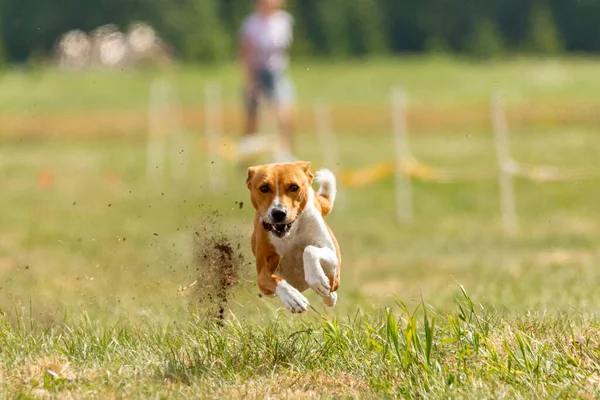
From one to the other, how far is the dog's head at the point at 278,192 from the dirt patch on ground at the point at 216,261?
0.77 metres

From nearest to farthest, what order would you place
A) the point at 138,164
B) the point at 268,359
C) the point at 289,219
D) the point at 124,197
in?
1. the point at 289,219
2. the point at 268,359
3. the point at 124,197
4. the point at 138,164

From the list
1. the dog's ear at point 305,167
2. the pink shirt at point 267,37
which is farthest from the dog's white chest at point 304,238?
the pink shirt at point 267,37

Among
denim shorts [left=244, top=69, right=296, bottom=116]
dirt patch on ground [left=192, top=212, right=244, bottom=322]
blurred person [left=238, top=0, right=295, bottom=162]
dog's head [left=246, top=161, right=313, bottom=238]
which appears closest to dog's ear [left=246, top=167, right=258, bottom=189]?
dog's head [left=246, top=161, right=313, bottom=238]

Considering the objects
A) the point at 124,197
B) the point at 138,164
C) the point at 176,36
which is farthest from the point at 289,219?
the point at 176,36

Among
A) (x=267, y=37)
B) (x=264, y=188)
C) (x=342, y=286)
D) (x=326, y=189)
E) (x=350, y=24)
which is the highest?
(x=350, y=24)

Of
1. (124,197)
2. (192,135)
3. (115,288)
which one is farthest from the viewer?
(192,135)

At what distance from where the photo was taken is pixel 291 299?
15.5 feet

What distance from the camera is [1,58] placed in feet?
187

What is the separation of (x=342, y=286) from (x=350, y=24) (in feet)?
170

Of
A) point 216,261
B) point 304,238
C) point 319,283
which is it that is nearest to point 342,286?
point 216,261

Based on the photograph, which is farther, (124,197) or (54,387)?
(124,197)

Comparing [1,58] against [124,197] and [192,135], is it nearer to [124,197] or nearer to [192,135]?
[192,135]

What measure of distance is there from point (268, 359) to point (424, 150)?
72.7ft

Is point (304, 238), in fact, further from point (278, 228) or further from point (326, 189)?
point (326, 189)
